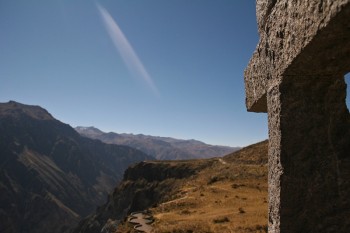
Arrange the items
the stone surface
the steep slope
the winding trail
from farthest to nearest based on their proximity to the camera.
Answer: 1. the winding trail
2. the steep slope
3. the stone surface

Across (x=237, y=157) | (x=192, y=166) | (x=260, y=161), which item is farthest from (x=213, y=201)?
(x=192, y=166)

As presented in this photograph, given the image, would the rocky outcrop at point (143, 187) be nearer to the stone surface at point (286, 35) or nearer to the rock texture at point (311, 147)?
the stone surface at point (286, 35)

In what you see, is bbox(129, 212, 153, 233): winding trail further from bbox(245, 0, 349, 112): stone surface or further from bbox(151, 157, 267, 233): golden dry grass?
bbox(245, 0, 349, 112): stone surface

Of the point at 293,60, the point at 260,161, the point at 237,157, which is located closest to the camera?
the point at 293,60

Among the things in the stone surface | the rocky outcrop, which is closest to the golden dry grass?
the stone surface

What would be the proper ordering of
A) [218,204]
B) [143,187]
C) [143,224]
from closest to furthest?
[143,224]
[218,204]
[143,187]

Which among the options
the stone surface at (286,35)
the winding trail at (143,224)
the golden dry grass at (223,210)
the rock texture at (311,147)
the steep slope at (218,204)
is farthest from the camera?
the winding trail at (143,224)

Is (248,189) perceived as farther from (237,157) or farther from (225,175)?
(237,157)

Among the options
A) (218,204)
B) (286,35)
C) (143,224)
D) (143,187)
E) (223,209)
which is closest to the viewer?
(286,35)

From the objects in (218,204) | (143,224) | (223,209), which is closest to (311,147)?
(223,209)

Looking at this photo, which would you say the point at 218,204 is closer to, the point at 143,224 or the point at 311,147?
the point at 143,224

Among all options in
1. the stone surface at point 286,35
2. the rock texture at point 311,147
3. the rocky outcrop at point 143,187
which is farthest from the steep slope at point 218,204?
the rock texture at point 311,147

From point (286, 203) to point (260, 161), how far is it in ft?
201

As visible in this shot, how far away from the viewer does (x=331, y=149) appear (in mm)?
3691
